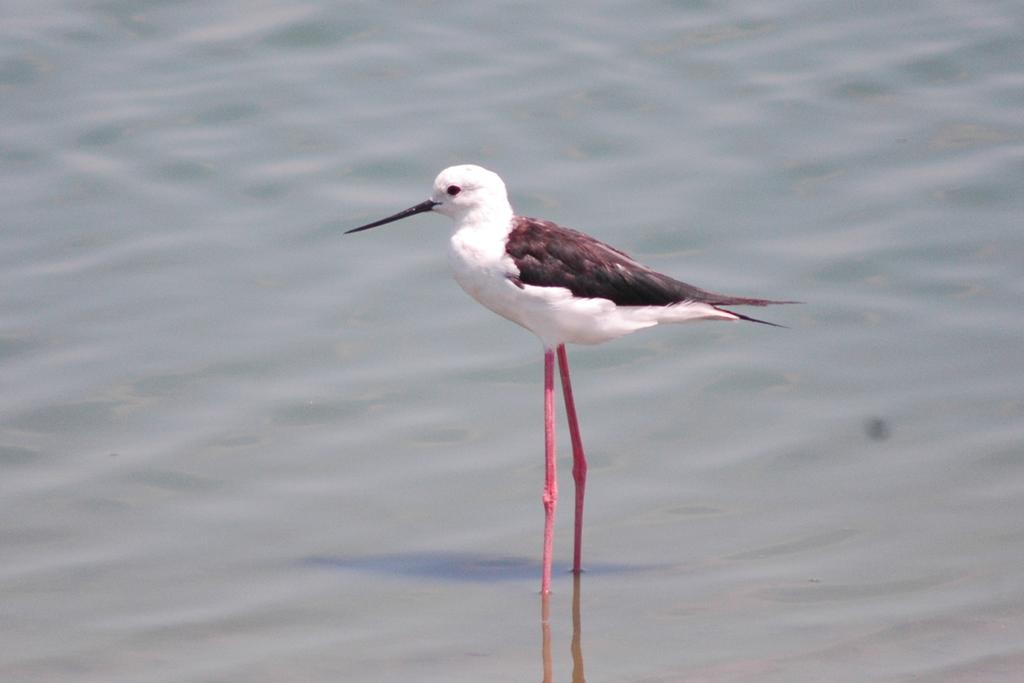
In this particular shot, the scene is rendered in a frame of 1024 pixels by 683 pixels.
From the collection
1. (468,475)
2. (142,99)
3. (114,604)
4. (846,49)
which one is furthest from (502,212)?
(846,49)

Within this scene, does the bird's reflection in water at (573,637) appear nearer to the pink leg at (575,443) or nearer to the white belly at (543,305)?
the pink leg at (575,443)

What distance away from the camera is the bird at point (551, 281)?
663 cm

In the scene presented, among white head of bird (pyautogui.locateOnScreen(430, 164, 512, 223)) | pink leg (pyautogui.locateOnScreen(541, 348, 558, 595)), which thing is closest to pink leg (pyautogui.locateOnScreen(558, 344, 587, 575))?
pink leg (pyautogui.locateOnScreen(541, 348, 558, 595))

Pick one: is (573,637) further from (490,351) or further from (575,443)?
(490,351)

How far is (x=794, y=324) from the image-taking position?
8.72 metres

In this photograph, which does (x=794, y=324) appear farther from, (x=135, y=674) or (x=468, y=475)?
(x=135, y=674)

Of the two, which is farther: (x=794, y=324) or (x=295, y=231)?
(x=295, y=231)

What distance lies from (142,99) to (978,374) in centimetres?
582

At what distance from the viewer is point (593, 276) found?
665 centimetres

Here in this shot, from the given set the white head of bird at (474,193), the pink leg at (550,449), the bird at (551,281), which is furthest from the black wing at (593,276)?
the pink leg at (550,449)

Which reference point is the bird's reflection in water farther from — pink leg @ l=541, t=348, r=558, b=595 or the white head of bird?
the white head of bird

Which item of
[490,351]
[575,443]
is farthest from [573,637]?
[490,351]

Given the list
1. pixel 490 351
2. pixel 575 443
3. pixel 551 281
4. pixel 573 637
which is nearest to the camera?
pixel 573 637

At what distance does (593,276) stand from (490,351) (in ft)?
6.74
